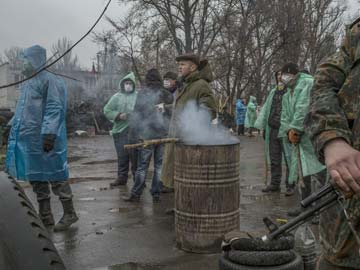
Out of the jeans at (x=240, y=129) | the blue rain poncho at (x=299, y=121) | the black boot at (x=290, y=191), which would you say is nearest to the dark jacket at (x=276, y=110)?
the blue rain poncho at (x=299, y=121)

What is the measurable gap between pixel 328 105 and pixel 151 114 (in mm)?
5789

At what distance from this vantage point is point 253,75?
27031 mm

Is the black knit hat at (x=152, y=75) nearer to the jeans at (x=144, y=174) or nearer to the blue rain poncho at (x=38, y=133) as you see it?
the jeans at (x=144, y=174)

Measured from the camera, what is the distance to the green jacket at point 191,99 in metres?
5.68

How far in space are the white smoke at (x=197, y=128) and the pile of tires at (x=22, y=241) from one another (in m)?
3.23


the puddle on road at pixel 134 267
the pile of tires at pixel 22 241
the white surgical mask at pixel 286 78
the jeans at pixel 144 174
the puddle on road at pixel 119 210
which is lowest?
the puddle on road at pixel 119 210

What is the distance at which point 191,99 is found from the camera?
5773 mm

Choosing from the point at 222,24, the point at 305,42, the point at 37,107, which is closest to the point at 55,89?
the point at 37,107

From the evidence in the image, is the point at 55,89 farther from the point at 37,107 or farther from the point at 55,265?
the point at 55,265

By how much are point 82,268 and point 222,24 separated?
20670mm

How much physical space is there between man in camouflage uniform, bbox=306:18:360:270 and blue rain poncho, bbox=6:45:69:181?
3.93 m

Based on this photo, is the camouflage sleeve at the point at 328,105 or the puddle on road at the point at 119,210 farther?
the puddle on road at the point at 119,210

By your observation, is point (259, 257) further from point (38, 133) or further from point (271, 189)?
point (271, 189)

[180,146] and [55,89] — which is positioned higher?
[55,89]
